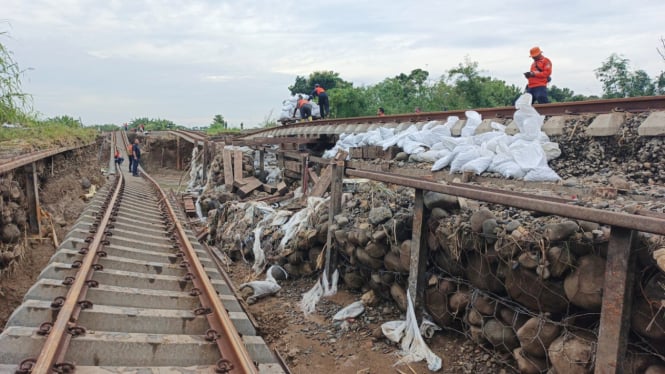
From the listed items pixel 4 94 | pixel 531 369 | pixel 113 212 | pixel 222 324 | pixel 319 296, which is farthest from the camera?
pixel 113 212

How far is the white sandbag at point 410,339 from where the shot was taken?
375 centimetres

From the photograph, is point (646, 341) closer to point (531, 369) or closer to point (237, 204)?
point (531, 369)

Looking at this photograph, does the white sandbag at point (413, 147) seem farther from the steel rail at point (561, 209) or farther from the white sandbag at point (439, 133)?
the steel rail at point (561, 209)

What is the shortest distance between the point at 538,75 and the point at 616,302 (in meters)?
7.24

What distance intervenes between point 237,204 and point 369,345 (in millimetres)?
5586

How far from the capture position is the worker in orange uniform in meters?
8.42

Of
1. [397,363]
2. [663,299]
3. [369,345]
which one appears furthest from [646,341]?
[369,345]

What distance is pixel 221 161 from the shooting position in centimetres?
1303

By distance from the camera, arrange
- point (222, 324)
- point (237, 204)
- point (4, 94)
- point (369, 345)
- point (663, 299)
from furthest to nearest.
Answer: point (237, 204)
point (4, 94)
point (369, 345)
point (222, 324)
point (663, 299)

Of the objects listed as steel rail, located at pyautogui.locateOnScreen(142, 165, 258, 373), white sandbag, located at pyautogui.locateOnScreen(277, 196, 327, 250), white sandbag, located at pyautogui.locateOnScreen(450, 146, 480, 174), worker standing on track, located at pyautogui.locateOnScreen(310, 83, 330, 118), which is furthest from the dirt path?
worker standing on track, located at pyautogui.locateOnScreen(310, 83, 330, 118)

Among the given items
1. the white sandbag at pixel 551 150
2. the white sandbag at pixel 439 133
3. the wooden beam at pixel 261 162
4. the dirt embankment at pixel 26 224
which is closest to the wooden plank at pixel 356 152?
the white sandbag at pixel 439 133

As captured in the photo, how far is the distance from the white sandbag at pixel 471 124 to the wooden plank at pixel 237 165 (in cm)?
620

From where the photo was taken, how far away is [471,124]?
298 inches

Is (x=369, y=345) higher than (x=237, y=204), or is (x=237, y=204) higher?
(x=237, y=204)
